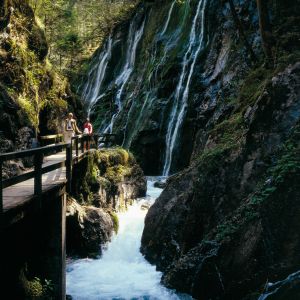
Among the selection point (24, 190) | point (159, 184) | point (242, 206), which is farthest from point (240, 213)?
point (159, 184)

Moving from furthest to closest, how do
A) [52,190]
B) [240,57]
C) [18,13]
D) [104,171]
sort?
[240,57]
[18,13]
[104,171]
[52,190]

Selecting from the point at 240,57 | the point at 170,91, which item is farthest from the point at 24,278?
the point at 170,91

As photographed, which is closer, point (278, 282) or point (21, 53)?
point (278, 282)

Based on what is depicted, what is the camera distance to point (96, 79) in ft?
133

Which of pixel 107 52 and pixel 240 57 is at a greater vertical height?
pixel 107 52

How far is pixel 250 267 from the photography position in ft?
27.0

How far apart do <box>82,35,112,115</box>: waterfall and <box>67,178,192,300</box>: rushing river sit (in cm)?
2380

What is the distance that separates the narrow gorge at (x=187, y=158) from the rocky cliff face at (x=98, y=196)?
4 centimetres

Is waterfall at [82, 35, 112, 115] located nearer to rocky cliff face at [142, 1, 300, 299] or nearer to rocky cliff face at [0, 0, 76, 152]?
rocky cliff face at [0, 0, 76, 152]

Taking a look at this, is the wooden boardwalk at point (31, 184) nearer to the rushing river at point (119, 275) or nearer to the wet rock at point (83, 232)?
the wet rock at point (83, 232)

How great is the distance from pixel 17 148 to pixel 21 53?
15.4 feet

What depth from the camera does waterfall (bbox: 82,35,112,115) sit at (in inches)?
1515

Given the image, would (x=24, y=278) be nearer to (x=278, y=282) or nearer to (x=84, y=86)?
(x=278, y=282)

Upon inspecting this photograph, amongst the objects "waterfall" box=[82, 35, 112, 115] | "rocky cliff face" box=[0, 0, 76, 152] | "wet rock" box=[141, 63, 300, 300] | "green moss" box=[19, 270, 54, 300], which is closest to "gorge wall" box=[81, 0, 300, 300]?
"wet rock" box=[141, 63, 300, 300]
